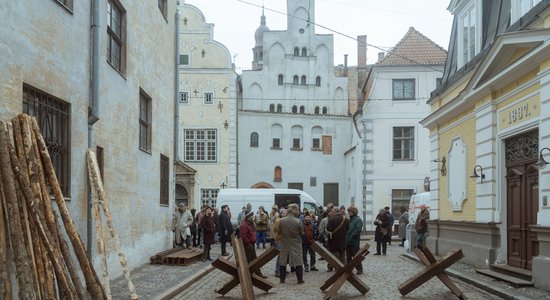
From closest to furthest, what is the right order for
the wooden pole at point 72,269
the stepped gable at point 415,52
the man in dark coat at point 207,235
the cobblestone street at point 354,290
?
the wooden pole at point 72,269 → the cobblestone street at point 354,290 → the man in dark coat at point 207,235 → the stepped gable at point 415,52

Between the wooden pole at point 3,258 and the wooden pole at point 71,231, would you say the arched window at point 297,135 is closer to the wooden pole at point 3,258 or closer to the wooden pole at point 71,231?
the wooden pole at point 71,231

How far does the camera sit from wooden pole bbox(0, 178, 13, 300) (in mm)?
7266

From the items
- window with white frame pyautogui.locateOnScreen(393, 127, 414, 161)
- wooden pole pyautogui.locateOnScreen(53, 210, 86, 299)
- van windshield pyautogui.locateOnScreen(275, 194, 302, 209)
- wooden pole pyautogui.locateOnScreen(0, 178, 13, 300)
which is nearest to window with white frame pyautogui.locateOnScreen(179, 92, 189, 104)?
van windshield pyautogui.locateOnScreen(275, 194, 302, 209)

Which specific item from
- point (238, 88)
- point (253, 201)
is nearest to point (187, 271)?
point (253, 201)

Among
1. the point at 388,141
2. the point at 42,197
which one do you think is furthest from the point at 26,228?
the point at 388,141

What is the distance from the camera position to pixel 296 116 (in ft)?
140

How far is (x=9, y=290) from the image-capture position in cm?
732

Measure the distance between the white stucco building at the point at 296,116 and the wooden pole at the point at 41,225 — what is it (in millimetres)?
33280

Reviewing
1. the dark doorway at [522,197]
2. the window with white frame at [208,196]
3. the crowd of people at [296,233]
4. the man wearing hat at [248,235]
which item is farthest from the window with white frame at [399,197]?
the man wearing hat at [248,235]

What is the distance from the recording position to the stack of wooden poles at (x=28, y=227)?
7.39 metres

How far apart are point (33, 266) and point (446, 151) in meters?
15.0

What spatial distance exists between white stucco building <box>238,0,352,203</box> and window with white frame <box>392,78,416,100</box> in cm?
728

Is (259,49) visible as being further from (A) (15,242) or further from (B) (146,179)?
(A) (15,242)

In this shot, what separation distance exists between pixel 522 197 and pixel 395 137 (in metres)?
22.0
